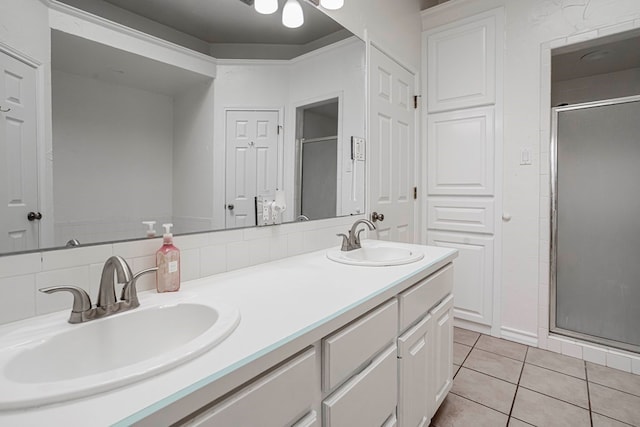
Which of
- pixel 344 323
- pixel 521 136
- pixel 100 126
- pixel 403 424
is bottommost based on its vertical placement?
pixel 403 424

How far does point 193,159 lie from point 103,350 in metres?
0.64

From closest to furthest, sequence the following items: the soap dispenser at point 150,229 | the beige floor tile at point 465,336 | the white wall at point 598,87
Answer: the soap dispenser at point 150,229, the beige floor tile at point 465,336, the white wall at point 598,87

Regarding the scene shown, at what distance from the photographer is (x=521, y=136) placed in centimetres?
227

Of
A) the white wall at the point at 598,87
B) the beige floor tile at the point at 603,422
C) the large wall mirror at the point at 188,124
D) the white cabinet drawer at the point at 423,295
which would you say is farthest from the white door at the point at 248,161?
the white wall at the point at 598,87

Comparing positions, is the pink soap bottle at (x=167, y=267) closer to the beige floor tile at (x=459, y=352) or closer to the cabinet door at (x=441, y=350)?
the cabinet door at (x=441, y=350)

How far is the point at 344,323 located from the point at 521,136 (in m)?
2.16

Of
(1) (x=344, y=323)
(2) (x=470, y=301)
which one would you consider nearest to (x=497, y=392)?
(2) (x=470, y=301)

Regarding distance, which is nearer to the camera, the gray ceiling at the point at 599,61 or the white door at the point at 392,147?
the white door at the point at 392,147

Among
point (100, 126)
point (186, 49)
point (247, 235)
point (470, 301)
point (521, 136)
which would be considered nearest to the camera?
point (100, 126)

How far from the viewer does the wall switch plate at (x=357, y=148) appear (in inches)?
73.7

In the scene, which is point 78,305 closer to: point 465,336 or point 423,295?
point 423,295

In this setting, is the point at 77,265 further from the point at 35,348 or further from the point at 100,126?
the point at 100,126

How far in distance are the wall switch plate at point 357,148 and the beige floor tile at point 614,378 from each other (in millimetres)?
1883

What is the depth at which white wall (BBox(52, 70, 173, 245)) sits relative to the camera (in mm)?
830
